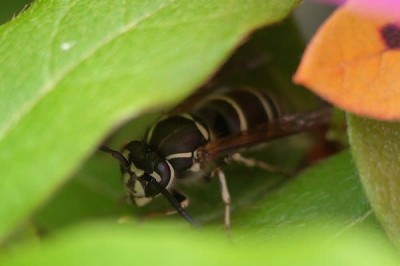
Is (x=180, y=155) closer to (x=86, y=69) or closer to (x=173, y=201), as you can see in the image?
(x=173, y=201)

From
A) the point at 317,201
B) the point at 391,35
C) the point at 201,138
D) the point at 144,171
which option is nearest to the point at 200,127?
the point at 201,138

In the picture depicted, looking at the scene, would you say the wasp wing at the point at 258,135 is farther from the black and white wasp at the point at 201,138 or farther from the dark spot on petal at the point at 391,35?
the dark spot on petal at the point at 391,35

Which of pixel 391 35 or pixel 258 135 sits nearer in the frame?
pixel 391 35

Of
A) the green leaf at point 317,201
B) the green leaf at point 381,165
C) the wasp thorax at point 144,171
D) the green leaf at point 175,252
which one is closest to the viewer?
the green leaf at point 175,252

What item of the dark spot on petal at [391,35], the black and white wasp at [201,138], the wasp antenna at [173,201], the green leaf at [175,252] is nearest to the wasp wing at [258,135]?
the black and white wasp at [201,138]

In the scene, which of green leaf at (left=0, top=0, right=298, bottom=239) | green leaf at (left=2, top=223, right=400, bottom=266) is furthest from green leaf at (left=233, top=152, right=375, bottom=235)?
green leaf at (left=2, top=223, right=400, bottom=266)

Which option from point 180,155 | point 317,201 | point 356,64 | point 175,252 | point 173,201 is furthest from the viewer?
point 180,155

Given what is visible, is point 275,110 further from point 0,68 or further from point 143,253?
point 143,253
